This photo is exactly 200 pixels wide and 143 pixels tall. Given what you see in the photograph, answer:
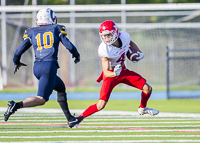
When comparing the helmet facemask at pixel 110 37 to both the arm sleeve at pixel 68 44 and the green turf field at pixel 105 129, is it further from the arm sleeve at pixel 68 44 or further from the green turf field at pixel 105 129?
the green turf field at pixel 105 129

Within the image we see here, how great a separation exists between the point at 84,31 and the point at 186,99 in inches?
236

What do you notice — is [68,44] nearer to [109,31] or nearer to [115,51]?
[109,31]

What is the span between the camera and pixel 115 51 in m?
6.62

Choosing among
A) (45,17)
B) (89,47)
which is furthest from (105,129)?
(89,47)

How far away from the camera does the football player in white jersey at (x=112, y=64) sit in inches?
255

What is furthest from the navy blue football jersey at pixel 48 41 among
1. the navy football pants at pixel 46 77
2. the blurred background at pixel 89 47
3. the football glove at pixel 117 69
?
the blurred background at pixel 89 47

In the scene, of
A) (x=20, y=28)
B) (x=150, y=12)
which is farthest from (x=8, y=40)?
(x=150, y=12)

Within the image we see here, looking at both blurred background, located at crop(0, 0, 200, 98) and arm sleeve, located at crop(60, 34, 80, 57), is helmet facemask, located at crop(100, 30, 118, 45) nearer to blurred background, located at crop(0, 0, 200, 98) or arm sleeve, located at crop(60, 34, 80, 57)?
arm sleeve, located at crop(60, 34, 80, 57)

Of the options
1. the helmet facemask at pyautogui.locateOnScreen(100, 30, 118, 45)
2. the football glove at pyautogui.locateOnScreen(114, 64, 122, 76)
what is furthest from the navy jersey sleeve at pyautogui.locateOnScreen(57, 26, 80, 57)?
the football glove at pyautogui.locateOnScreen(114, 64, 122, 76)

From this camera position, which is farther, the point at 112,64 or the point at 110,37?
the point at 112,64

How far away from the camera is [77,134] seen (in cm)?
605

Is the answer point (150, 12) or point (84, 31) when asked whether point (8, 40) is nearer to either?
point (84, 31)

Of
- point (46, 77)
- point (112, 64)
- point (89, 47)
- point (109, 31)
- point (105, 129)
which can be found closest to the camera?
point (46, 77)

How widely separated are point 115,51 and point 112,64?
0.27 meters
